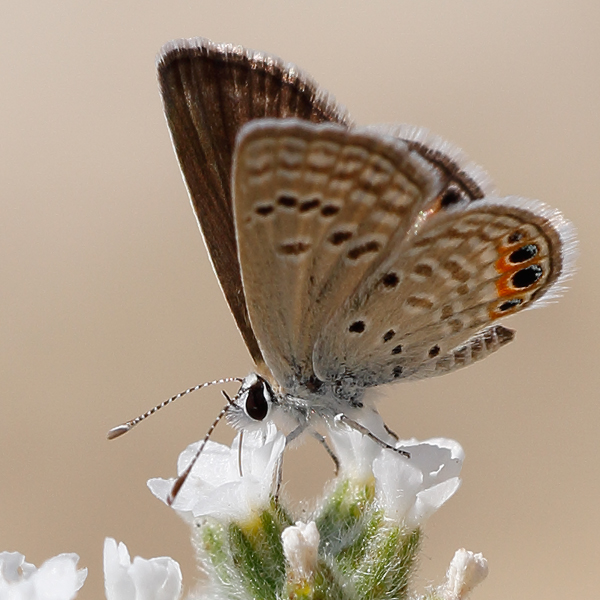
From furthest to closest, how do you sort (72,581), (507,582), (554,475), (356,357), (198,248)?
1. (198,248)
2. (554,475)
3. (507,582)
4. (356,357)
5. (72,581)

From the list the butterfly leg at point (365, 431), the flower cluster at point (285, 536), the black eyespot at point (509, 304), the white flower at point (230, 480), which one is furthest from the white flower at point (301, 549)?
the black eyespot at point (509, 304)

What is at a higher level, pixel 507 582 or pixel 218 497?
pixel 218 497

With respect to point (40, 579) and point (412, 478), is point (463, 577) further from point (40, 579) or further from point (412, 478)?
point (40, 579)

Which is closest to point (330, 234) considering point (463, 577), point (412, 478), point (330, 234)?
point (330, 234)

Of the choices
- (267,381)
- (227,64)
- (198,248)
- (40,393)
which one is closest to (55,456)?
(40,393)

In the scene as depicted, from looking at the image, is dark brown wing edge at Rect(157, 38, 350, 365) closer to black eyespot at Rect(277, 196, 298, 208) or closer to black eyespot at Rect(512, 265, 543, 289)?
black eyespot at Rect(277, 196, 298, 208)

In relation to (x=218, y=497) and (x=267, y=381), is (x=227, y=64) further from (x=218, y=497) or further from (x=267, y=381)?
(x=218, y=497)

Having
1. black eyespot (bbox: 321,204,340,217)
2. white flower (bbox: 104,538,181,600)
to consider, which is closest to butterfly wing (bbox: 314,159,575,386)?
black eyespot (bbox: 321,204,340,217)
